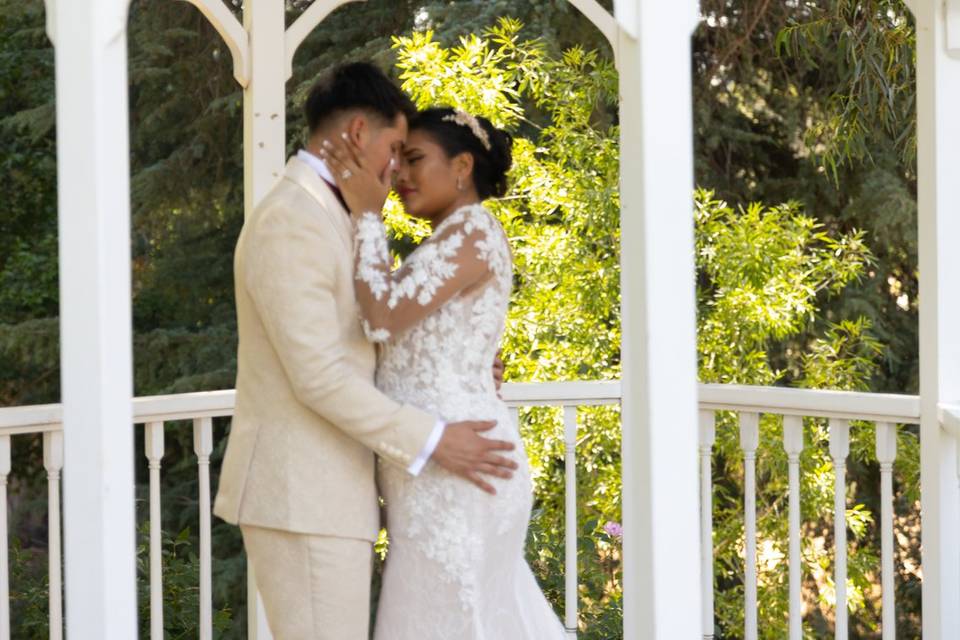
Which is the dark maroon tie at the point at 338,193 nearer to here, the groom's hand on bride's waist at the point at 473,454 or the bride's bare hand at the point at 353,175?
the bride's bare hand at the point at 353,175

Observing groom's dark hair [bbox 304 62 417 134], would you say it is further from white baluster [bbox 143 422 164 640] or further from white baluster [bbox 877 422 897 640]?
white baluster [bbox 877 422 897 640]

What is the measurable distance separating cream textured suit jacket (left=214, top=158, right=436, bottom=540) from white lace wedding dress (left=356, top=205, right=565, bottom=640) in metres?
0.09

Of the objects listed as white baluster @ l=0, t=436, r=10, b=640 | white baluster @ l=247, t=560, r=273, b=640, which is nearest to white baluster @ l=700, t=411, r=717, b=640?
white baluster @ l=247, t=560, r=273, b=640

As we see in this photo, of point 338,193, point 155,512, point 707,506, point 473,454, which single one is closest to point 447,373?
point 473,454

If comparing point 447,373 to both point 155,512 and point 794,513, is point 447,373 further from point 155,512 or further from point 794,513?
point 794,513

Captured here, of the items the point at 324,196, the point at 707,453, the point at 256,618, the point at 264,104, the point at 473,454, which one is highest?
the point at 264,104

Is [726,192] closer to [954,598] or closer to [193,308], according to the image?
[193,308]

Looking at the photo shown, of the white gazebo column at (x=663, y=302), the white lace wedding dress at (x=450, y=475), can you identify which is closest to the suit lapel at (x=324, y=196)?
the white lace wedding dress at (x=450, y=475)

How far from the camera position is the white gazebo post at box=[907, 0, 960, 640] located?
137 inches

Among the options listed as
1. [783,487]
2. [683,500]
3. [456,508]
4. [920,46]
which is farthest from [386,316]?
[783,487]

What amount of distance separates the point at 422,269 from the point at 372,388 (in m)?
0.25

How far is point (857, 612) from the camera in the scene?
27.6 ft

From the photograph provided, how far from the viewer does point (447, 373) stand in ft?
8.92

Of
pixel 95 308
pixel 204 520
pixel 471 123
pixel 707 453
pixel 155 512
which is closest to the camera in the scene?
pixel 95 308
